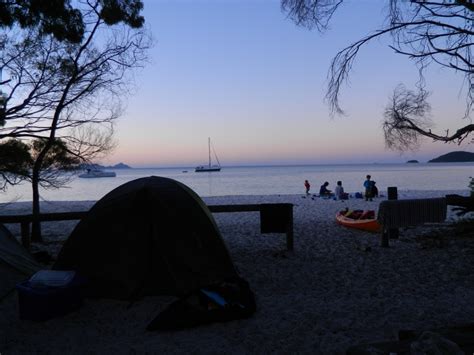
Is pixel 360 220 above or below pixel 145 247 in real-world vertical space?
below

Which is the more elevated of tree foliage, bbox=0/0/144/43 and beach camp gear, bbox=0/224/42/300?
tree foliage, bbox=0/0/144/43

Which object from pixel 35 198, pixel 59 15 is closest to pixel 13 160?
pixel 35 198

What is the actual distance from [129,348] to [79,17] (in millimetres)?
6950

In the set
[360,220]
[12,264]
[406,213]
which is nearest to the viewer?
[12,264]

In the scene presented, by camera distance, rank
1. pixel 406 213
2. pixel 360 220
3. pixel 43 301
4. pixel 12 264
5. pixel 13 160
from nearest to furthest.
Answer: pixel 43 301 < pixel 12 264 < pixel 406 213 < pixel 13 160 < pixel 360 220

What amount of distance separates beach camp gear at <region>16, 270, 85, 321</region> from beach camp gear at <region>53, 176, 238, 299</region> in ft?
1.84

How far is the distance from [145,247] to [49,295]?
138cm

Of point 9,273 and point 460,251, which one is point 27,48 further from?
point 460,251

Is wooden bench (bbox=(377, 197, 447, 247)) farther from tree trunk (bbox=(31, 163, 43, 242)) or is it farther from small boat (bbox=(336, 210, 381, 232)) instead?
tree trunk (bbox=(31, 163, 43, 242))

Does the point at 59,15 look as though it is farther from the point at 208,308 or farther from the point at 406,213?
the point at 406,213

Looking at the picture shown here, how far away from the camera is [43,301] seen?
4.94 metres

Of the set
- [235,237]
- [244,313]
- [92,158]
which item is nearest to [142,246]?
[244,313]

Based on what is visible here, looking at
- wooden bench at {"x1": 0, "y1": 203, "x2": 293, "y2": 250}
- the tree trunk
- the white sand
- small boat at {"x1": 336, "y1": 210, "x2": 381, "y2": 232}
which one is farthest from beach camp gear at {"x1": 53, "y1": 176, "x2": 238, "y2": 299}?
small boat at {"x1": 336, "y1": 210, "x2": 381, "y2": 232}

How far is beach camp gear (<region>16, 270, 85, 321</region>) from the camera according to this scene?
4.93 metres
